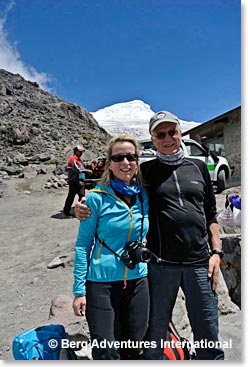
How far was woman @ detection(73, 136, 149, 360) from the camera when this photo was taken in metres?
1.61

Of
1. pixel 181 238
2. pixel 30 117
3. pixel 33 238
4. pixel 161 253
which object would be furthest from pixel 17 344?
pixel 30 117

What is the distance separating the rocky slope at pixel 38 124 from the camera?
3634 centimetres

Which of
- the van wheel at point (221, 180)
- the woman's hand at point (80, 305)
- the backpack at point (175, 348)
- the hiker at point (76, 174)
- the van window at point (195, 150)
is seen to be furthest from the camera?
the van wheel at point (221, 180)

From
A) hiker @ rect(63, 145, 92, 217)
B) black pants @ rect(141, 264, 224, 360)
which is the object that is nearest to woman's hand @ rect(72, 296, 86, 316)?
black pants @ rect(141, 264, 224, 360)

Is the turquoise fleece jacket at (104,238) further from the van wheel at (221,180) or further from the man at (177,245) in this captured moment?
the van wheel at (221,180)

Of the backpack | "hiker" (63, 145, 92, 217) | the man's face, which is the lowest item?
the backpack

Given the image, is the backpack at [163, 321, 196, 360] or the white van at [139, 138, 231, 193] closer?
the backpack at [163, 321, 196, 360]

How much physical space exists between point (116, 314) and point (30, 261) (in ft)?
12.0

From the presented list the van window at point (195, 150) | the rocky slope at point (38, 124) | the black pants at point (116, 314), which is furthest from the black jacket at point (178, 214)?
the rocky slope at point (38, 124)

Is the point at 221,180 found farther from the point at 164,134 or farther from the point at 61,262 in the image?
the point at 164,134

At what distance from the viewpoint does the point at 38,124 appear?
4450cm

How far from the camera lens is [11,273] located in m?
4.51

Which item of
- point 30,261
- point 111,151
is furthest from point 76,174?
point 111,151

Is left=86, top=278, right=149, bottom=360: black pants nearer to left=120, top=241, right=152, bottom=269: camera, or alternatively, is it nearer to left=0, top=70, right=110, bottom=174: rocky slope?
left=120, top=241, right=152, bottom=269: camera
